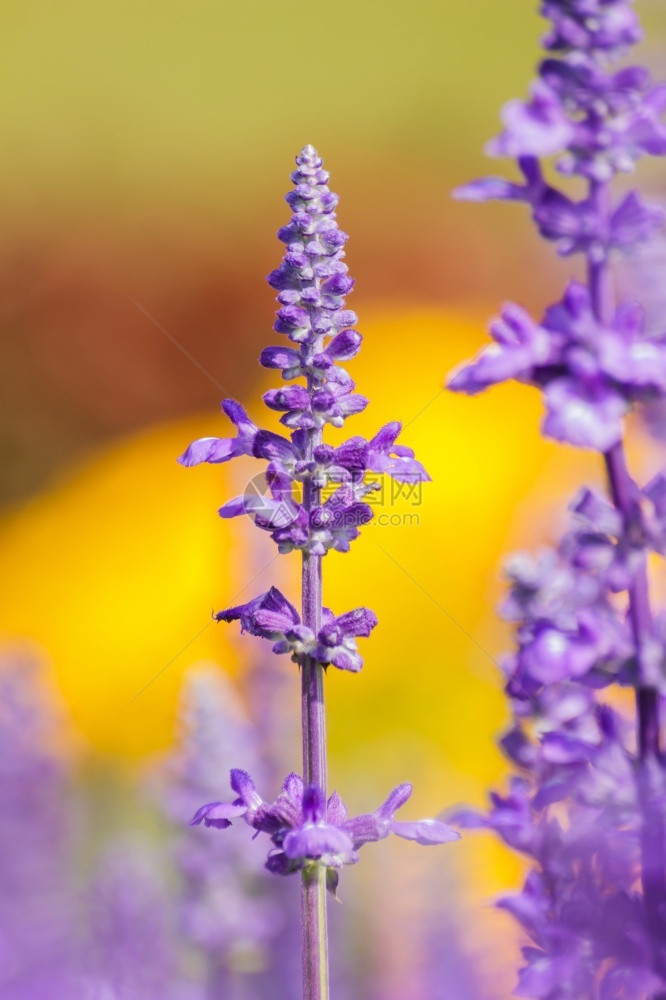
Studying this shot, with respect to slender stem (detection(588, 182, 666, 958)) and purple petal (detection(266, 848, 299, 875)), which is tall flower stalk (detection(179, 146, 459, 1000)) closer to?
purple petal (detection(266, 848, 299, 875))

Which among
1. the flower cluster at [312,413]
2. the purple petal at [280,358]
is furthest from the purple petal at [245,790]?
the purple petal at [280,358]

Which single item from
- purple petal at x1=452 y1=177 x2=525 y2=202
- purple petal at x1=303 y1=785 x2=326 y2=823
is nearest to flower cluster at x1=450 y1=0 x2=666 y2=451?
purple petal at x1=452 y1=177 x2=525 y2=202

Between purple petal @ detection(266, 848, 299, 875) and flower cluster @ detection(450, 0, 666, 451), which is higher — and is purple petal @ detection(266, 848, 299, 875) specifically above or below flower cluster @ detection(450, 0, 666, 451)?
below

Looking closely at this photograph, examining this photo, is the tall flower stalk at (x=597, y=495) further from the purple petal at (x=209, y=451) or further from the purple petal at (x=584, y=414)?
the purple petal at (x=209, y=451)

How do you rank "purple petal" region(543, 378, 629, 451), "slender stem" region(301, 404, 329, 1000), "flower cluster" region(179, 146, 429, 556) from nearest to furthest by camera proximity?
"purple petal" region(543, 378, 629, 451) → "slender stem" region(301, 404, 329, 1000) → "flower cluster" region(179, 146, 429, 556)

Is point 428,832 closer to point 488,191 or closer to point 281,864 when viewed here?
point 281,864

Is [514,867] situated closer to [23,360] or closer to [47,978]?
[47,978]

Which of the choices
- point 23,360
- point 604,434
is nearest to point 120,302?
point 23,360

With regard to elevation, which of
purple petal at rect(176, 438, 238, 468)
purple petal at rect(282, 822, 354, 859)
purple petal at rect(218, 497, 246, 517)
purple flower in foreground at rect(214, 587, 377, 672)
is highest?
purple petal at rect(176, 438, 238, 468)
